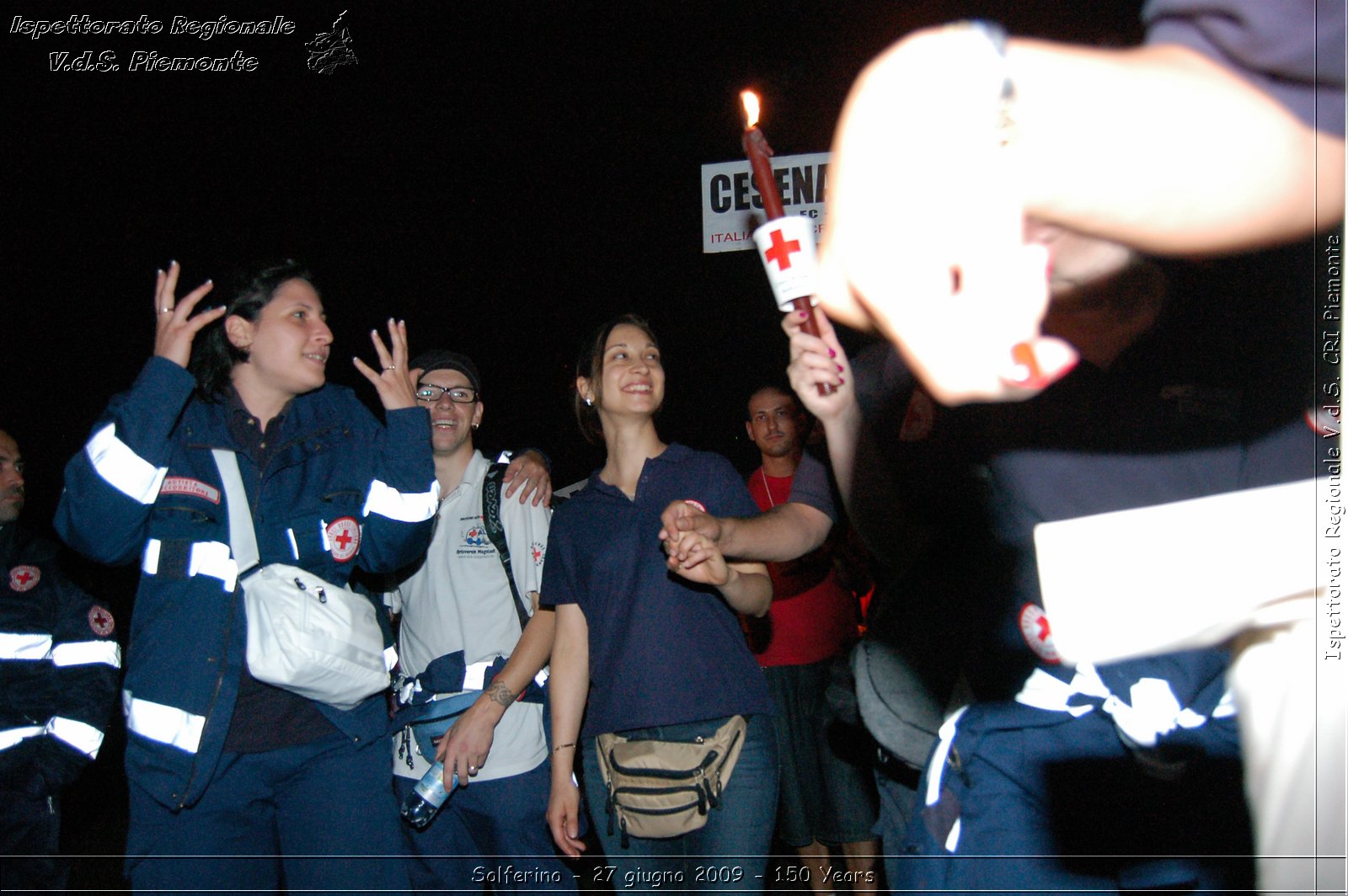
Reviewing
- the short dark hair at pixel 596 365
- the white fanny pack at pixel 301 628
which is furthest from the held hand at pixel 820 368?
the white fanny pack at pixel 301 628

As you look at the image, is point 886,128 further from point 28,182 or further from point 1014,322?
point 28,182

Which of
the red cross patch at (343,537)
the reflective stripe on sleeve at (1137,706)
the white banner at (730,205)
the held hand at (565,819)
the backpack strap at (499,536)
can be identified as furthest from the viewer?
the white banner at (730,205)

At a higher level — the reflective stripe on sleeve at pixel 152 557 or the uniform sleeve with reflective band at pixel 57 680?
the reflective stripe on sleeve at pixel 152 557

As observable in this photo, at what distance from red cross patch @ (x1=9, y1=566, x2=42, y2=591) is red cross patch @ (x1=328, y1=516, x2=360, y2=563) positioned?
5.17ft

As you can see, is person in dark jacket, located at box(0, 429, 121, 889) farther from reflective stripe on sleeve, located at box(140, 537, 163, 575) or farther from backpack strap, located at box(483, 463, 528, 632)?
backpack strap, located at box(483, 463, 528, 632)

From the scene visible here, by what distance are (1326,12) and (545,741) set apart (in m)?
2.63

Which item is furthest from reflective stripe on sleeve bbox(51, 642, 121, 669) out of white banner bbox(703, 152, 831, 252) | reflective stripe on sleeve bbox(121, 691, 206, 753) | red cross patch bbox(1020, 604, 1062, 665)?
white banner bbox(703, 152, 831, 252)

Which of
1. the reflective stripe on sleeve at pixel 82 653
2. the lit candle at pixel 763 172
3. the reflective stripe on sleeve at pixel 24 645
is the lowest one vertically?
the reflective stripe on sleeve at pixel 82 653

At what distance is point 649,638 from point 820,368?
1.07 m

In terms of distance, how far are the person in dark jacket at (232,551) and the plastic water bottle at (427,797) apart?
320 millimetres

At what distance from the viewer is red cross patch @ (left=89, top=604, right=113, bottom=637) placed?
3119 mm

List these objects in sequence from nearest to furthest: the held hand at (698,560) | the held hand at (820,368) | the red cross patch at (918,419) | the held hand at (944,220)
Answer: the held hand at (944,220) < the held hand at (820,368) < the red cross patch at (918,419) < the held hand at (698,560)

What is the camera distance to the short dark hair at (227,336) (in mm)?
2453

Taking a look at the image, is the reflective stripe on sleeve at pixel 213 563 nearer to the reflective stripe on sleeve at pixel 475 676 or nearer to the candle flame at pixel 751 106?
the reflective stripe on sleeve at pixel 475 676
